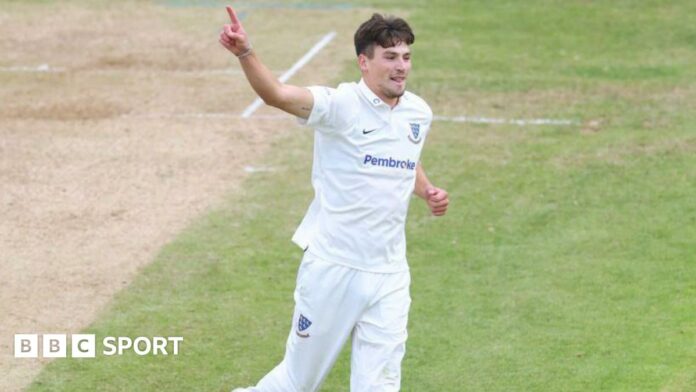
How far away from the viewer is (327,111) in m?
9.23

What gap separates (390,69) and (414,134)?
1.58 feet

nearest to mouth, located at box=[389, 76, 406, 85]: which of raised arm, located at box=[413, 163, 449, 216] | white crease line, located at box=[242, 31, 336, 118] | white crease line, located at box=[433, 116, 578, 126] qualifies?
raised arm, located at box=[413, 163, 449, 216]

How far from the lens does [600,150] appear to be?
56.4ft

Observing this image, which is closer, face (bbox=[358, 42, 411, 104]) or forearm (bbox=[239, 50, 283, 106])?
forearm (bbox=[239, 50, 283, 106])

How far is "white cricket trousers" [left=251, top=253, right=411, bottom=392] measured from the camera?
30.8 ft

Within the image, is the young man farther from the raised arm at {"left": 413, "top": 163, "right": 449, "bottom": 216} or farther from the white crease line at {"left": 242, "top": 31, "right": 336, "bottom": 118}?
the white crease line at {"left": 242, "top": 31, "right": 336, "bottom": 118}

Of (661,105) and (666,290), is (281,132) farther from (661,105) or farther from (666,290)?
(666,290)

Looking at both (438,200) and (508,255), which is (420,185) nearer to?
(438,200)

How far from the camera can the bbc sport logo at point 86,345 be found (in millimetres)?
11641

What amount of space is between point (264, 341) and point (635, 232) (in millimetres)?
4551

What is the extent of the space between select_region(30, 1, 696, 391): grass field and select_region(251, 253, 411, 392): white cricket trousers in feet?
5.56

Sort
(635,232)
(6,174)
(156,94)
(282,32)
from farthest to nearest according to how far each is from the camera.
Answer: (282,32) → (156,94) → (6,174) → (635,232)

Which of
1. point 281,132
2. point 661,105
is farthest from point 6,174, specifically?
point 661,105

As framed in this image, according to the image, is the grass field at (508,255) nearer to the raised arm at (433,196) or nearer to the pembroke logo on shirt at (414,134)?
the raised arm at (433,196)
